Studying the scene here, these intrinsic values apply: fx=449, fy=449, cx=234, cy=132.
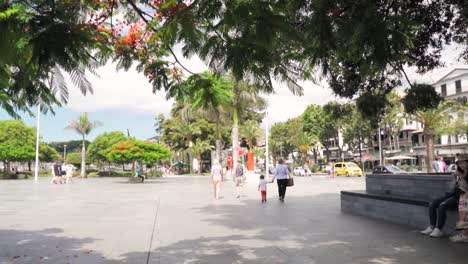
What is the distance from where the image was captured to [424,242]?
23.2 feet

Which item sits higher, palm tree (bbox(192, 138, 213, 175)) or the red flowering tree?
palm tree (bbox(192, 138, 213, 175))

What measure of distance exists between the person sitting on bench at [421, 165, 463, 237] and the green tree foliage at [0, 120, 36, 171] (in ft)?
168

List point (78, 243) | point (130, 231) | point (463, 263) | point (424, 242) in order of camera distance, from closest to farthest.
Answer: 1. point (463, 263)
2. point (424, 242)
3. point (78, 243)
4. point (130, 231)

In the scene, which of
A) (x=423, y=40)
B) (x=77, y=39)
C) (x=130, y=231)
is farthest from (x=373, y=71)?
(x=130, y=231)

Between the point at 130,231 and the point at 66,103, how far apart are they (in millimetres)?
6214

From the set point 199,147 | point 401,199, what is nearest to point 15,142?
point 199,147

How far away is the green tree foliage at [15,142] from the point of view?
50.7m

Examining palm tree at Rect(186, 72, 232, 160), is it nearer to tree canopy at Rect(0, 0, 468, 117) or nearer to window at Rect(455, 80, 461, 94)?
tree canopy at Rect(0, 0, 468, 117)

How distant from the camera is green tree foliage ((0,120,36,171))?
50.7 meters

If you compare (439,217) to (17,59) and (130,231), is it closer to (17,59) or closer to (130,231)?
(130,231)

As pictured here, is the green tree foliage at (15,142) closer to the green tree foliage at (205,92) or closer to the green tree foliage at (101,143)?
the green tree foliage at (101,143)

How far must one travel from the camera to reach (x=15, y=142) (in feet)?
183

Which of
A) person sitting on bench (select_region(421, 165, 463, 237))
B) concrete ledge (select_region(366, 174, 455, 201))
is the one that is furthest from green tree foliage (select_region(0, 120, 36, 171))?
person sitting on bench (select_region(421, 165, 463, 237))

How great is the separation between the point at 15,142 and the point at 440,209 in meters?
57.4
